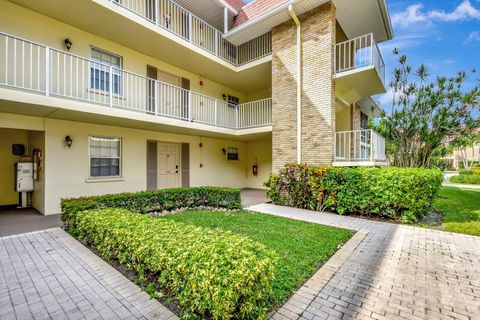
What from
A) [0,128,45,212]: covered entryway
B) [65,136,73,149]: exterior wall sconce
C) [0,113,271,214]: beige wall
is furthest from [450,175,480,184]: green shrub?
[0,128,45,212]: covered entryway

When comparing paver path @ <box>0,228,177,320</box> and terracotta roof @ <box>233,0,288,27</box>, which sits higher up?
terracotta roof @ <box>233,0,288,27</box>

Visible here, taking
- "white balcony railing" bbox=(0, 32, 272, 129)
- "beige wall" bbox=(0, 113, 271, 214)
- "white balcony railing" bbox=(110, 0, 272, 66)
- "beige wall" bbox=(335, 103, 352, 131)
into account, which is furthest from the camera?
"beige wall" bbox=(335, 103, 352, 131)

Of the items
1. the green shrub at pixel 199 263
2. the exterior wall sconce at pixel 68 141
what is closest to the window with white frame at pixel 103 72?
the exterior wall sconce at pixel 68 141

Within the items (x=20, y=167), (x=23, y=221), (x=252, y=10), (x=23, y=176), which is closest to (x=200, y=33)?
(x=252, y=10)

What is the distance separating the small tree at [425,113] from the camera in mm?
9531

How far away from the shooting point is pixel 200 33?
11.2 metres

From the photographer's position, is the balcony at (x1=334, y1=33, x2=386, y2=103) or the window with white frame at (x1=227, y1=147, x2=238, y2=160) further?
the window with white frame at (x1=227, y1=147, x2=238, y2=160)

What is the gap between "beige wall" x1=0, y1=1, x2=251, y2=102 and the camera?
672 cm

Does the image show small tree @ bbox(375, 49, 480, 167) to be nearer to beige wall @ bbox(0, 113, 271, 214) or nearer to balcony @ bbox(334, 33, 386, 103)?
balcony @ bbox(334, 33, 386, 103)

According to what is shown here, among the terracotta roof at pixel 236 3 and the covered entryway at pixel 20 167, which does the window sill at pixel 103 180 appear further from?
the terracotta roof at pixel 236 3

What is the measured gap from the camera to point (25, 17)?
22.7 feet

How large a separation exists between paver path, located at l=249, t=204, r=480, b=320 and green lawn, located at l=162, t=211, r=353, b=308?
12.0 inches

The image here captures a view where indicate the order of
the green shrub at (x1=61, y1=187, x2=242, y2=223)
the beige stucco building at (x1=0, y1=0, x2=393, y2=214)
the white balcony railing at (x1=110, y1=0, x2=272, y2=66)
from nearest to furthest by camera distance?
1. the green shrub at (x1=61, y1=187, x2=242, y2=223)
2. the beige stucco building at (x1=0, y1=0, x2=393, y2=214)
3. the white balcony railing at (x1=110, y1=0, x2=272, y2=66)

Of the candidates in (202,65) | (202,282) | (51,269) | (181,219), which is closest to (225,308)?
(202,282)
